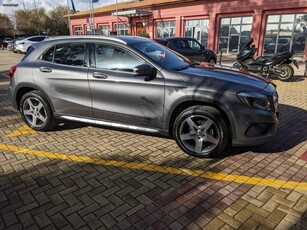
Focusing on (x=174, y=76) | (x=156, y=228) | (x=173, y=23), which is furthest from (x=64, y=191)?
(x=173, y=23)

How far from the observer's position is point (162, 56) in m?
4.41

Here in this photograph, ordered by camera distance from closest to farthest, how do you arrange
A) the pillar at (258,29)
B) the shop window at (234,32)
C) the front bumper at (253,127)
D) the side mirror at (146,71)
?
the front bumper at (253,127)
the side mirror at (146,71)
the pillar at (258,29)
the shop window at (234,32)

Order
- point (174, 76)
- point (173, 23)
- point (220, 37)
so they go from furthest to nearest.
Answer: point (173, 23) < point (220, 37) < point (174, 76)

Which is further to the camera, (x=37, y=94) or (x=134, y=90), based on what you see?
(x=37, y=94)

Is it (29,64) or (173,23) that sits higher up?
(173,23)

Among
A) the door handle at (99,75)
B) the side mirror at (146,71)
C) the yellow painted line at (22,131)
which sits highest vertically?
the side mirror at (146,71)

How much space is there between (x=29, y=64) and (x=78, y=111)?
130cm

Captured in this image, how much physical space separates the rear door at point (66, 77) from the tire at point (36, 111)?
20cm

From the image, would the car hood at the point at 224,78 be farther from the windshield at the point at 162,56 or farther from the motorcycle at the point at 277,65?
the motorcycle at the point at 277,65

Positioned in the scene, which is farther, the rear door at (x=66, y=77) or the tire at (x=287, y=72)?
the tire at (x=287, y=72)

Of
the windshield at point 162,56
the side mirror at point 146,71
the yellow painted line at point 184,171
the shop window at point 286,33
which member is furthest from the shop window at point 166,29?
the yellow painted line at point 184,171

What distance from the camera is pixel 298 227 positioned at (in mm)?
2555

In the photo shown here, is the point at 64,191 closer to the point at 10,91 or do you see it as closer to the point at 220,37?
the point at 10,91

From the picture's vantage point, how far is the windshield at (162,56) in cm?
415
